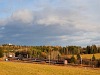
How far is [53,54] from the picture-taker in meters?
98.0

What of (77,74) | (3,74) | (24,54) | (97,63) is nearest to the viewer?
(3,74)

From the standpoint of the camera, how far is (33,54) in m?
100

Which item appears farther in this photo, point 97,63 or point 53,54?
point 53,54

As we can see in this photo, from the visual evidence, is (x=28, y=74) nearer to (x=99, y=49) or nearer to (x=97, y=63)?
(x=97, y=63)

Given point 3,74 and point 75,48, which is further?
point 75,48

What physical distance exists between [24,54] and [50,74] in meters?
76.6

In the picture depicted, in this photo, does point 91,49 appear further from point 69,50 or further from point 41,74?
point 41,74

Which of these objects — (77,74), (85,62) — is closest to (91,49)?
(85,62)

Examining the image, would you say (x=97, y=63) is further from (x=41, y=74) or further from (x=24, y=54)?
(x=24, y=54)

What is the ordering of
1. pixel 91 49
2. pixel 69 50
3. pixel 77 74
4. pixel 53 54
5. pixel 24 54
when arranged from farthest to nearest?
pixel 69 50
pixel 91 49
pixel 24 54
pixel 53 54
pixel 77 74

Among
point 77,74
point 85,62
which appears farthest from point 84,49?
point 77,74

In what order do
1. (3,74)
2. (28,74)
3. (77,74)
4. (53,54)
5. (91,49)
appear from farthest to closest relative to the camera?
1. (91,49)
2. (53,54)
3. (77,74)
4. (28,74)
5. (3,74)

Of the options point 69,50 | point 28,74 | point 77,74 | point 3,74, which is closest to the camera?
point 3,74

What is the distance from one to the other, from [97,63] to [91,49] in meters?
60.6
